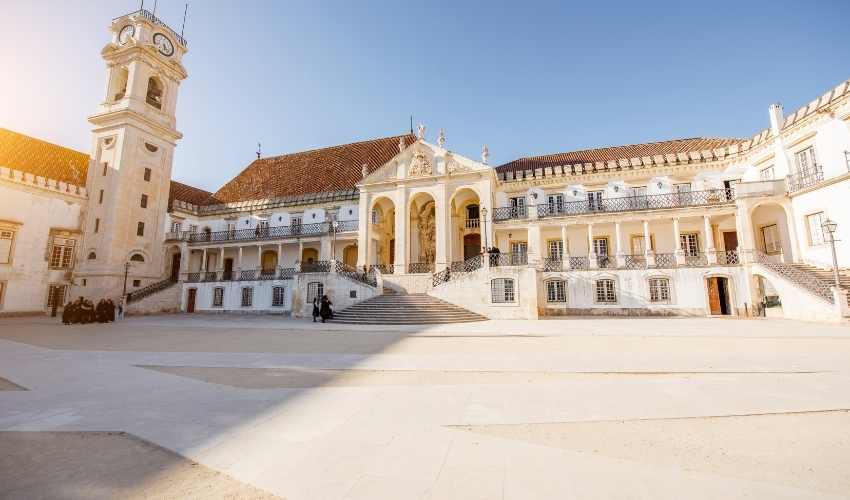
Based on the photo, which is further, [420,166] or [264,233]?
[264,233]

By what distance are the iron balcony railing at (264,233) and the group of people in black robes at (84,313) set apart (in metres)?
11.5

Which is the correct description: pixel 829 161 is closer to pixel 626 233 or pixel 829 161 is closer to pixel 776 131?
pixel 776 131

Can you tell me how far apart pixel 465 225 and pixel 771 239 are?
18181 millimetres

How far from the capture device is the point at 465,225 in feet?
85.5

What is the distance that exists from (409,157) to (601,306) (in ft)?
52.7

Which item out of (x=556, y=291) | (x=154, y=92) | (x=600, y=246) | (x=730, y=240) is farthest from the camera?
(x=154, y=92)

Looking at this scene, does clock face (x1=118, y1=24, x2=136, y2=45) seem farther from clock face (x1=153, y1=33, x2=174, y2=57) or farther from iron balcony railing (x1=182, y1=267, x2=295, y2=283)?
iron balcony railing (x1=182, y1=267, x2=295, y2=283)

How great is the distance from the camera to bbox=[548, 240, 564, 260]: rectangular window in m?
24.1

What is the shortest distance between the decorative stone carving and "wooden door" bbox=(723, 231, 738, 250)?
1955cm

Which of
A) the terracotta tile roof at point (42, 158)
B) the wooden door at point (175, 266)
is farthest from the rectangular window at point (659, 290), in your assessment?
the terracotta tile roof at point (42, 158)

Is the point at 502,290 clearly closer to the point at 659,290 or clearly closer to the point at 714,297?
the point at 659,290

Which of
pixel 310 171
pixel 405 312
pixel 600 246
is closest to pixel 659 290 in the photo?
pixel 600 246

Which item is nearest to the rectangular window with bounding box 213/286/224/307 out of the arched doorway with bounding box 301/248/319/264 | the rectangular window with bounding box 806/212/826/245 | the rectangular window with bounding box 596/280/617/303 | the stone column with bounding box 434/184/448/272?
the arched doorway with bounding box 301/248/319/264

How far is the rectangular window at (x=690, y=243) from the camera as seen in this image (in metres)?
22.5
